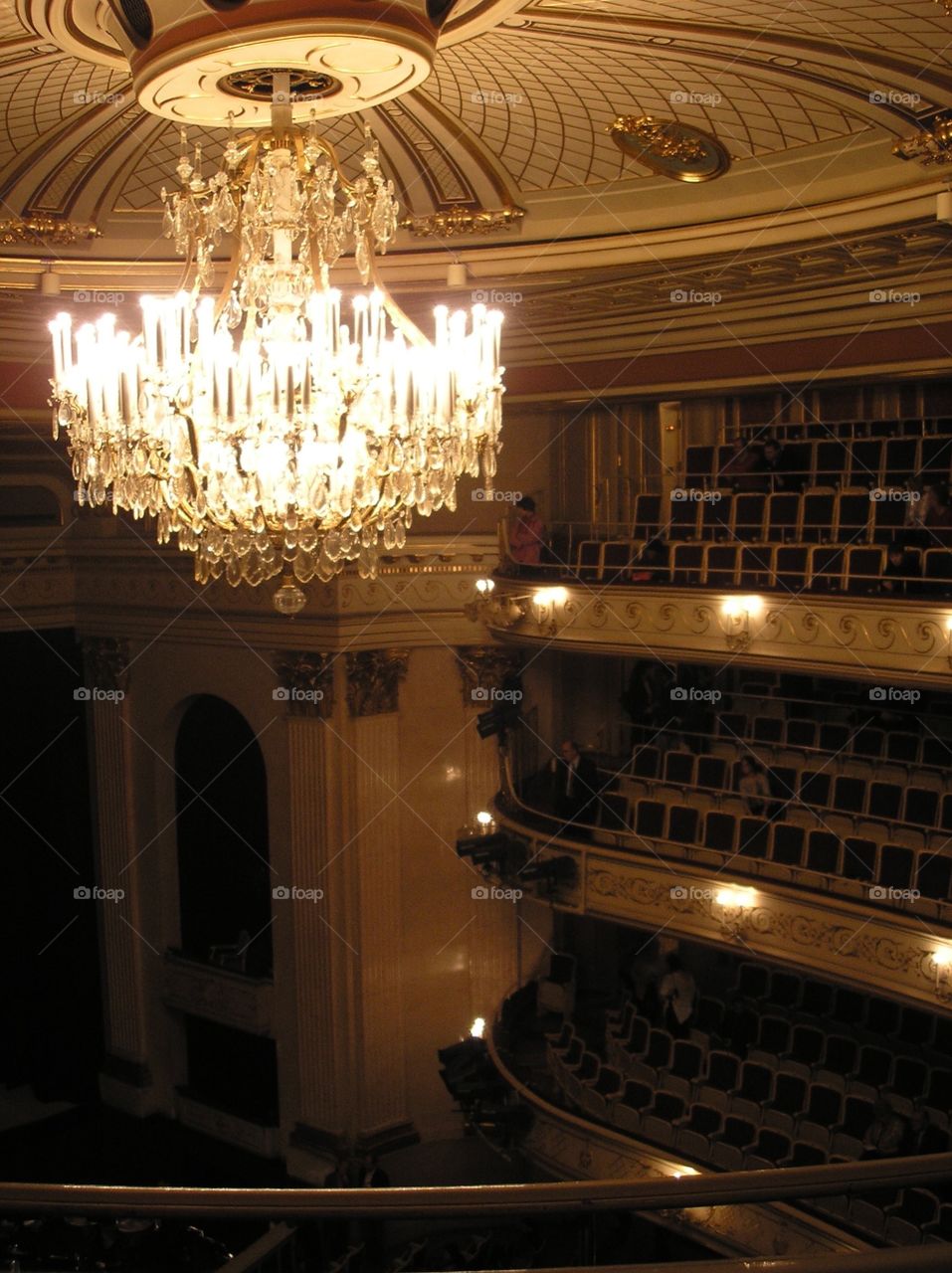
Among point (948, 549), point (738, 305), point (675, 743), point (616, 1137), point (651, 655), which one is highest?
point (738, 305)

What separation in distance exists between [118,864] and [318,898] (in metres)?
2.55

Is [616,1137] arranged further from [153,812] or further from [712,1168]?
[153,812]

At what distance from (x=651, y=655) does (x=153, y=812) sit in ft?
18.6

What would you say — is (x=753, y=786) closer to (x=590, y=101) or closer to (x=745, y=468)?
(x=745, y=468)

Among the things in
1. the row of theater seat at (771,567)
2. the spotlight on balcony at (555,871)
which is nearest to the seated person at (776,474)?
the row of theater seat at (771,567)

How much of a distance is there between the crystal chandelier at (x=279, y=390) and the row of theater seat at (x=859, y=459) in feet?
18.1

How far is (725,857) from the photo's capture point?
9.69 m

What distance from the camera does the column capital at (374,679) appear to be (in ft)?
37.6

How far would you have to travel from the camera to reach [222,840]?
1286 centimetres

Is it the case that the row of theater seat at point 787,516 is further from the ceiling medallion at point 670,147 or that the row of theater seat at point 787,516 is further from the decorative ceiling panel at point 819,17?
the decorative ceiling panel at point 819,17

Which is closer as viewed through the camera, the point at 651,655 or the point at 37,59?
the point at 37,59

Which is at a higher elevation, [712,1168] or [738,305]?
[738,305]

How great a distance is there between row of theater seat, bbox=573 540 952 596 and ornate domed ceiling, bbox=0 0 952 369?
1863 millimetres

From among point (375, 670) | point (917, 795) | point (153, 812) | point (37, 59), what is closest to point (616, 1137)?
point (917, 795)
